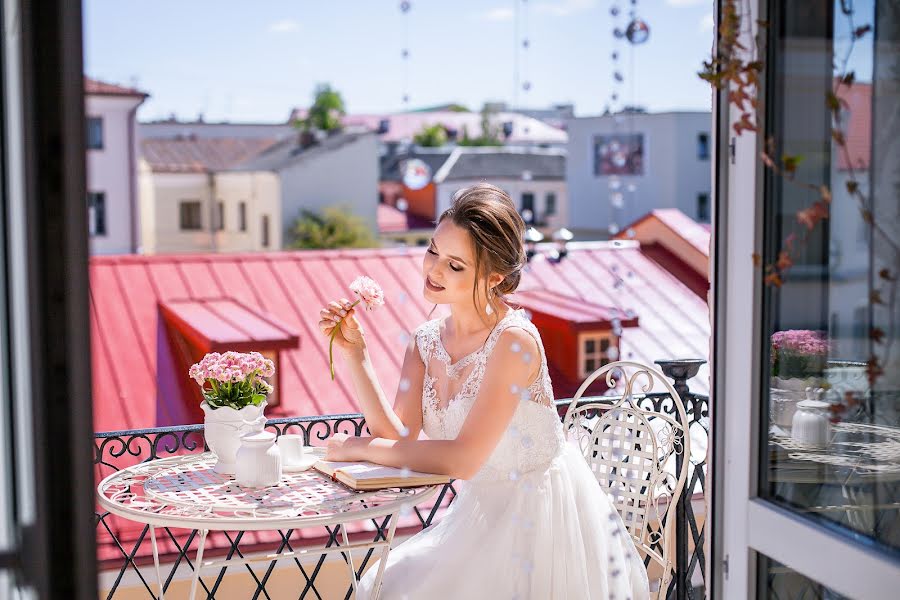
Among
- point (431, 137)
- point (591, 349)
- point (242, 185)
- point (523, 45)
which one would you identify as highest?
point (431, 137)

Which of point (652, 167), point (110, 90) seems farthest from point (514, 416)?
point (652, 167)

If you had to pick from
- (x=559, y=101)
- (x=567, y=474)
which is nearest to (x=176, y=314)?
(x=567, y=474)

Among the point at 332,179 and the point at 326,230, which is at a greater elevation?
the point at 332,179

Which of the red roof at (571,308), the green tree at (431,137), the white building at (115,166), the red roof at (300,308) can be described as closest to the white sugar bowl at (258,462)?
the red roof at (300,308)

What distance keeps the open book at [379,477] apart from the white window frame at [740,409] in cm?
58

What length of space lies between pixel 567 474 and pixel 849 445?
804 millimetres

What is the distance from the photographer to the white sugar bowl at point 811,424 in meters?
1.60

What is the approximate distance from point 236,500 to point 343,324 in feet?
1.49

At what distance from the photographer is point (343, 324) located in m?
2.29

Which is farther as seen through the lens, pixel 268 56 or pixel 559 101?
pixel 268 56

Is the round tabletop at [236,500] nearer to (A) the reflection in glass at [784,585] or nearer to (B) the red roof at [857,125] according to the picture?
(A) the reflection in glass at [784,585]

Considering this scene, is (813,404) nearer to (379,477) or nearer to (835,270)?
(835,270)

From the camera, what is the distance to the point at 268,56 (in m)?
38.8

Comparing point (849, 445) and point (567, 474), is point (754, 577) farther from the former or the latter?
point (567, 474)
